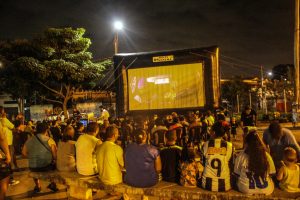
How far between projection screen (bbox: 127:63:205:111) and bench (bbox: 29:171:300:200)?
30.2ft

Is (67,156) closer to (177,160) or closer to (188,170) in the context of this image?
(177,160)

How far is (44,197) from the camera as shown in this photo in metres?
6.71

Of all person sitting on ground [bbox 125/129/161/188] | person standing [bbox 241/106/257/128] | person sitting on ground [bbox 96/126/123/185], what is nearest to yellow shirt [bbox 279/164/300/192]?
person sitting on ground [bbox 125/129/161/188]

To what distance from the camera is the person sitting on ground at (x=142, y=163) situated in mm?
4898

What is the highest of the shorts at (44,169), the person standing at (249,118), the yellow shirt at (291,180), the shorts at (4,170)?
the person standing at (249,118)

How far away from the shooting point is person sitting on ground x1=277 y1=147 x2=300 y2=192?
14.4 ft

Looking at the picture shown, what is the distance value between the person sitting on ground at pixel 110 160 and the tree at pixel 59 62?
568 inches

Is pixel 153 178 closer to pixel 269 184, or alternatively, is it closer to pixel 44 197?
pixel 269 184

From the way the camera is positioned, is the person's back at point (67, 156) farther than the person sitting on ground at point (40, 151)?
No

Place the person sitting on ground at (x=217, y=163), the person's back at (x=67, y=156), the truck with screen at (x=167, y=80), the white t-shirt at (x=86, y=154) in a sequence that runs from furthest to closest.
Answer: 1. the truck with screen at (x=167, y=80)
2. the person's back at (x=67, y=156)
3. the white t-shirt at (x=86, y=154)
4. the person sitting on ground at (x=217, y=163)

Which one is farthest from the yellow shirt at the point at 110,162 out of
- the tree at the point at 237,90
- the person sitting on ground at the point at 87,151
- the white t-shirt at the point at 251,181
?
the tree at the point at 237,90

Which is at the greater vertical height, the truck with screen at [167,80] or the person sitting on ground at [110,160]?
the truck with screen at [167,80]

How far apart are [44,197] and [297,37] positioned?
15.1m

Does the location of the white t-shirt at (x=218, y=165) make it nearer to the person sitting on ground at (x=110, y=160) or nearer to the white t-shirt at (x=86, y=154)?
the person sitting on ground at (x=110, y=160)
